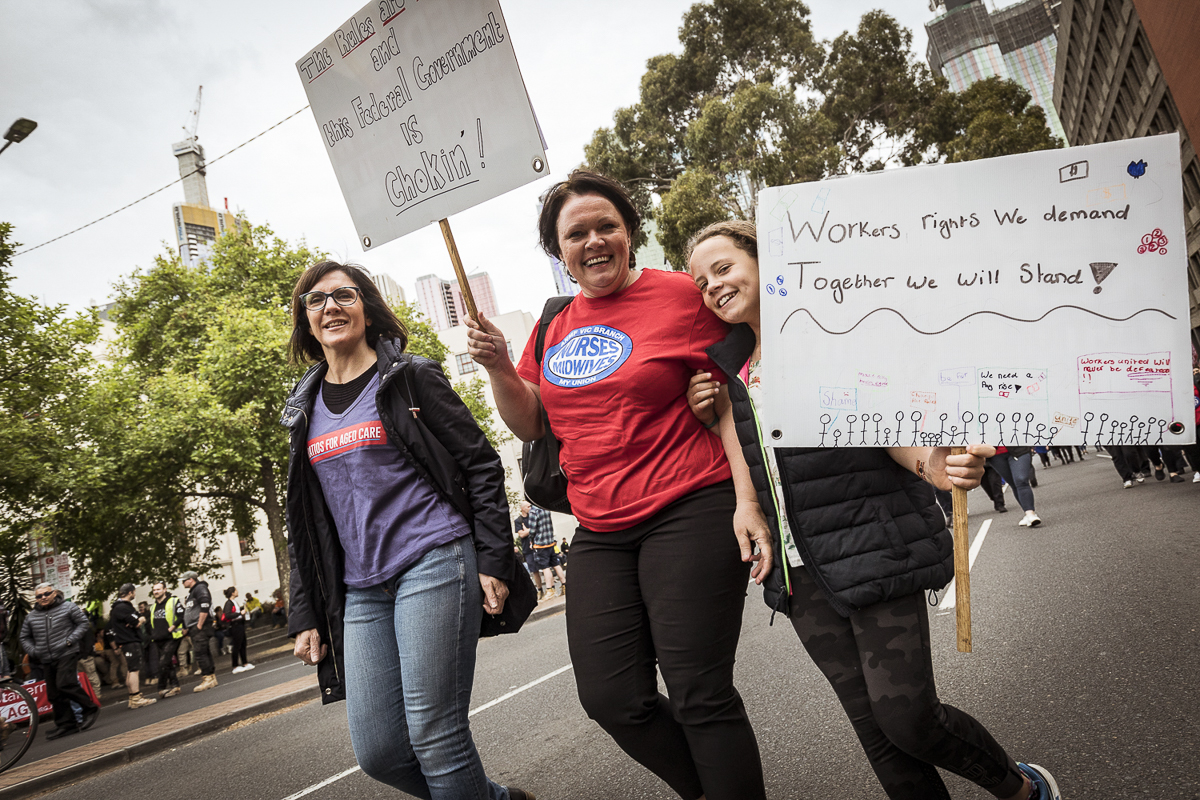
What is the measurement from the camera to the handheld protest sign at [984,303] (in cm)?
192

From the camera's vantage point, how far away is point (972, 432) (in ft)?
6.59

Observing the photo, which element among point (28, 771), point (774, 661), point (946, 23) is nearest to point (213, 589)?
point (28, 771)

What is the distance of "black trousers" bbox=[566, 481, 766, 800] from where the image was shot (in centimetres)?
222

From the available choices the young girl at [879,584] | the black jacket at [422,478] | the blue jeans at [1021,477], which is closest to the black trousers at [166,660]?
the black jacket at [422,478]

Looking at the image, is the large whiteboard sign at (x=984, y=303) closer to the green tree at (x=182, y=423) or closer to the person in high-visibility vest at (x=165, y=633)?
the person in high-visibility vest at (x=165, y=633)

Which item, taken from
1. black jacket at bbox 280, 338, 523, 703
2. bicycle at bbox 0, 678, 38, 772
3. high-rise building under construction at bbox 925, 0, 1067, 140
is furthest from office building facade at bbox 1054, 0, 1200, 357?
high-rise building under construction at bbox 925, 0, 1067, 140

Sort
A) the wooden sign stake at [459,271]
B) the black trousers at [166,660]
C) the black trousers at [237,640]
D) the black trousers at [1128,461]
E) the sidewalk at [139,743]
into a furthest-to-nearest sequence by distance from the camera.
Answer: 1. the black trousers at [237,640]
2. the black trousers at [166,660]
3. the black trousers at [1128,461]
4. the sidewalk at [139,743]
5. the wooden sign stake at [459,271]

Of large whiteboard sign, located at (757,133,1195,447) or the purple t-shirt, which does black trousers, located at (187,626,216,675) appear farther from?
large whiteboard sign, located at (757,133,1195,447)

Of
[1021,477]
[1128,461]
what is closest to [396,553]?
[1021,477]

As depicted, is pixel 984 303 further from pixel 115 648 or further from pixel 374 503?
pixel 115 648

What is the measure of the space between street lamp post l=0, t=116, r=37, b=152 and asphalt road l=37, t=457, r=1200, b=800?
8.44 m

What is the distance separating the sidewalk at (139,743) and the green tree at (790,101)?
13088mm

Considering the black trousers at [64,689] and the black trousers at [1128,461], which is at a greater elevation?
the black trousers at [64,689]

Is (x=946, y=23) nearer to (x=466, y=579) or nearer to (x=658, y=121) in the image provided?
(x=658, y=121)
